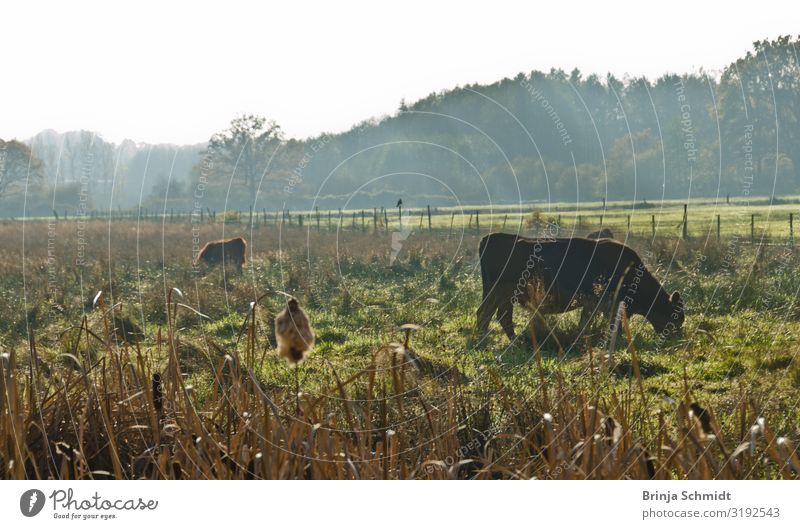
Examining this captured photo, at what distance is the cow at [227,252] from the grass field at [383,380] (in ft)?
3.05

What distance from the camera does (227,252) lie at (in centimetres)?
1956

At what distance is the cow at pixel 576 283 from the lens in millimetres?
9867

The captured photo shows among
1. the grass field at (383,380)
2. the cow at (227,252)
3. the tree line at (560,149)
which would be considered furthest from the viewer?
the tree line at (560,149)

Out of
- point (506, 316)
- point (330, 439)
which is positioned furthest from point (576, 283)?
point (330, 439)

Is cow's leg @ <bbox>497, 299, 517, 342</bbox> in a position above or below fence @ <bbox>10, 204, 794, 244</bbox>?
below

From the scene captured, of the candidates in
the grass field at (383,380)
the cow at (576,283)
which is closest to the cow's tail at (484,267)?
the cow at (576,283)

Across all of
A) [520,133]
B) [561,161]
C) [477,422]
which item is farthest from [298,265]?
[561,161]

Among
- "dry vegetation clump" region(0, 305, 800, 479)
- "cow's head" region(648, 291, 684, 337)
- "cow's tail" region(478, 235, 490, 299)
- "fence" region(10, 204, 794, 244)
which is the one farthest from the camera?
"fence" region(10, 204, 794, 244)

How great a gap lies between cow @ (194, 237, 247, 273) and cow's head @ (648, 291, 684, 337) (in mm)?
11668

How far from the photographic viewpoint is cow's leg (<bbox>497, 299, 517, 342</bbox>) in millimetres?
10258

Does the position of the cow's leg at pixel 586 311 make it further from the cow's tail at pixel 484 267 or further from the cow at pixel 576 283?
the cow's tail at pixel 484 267
